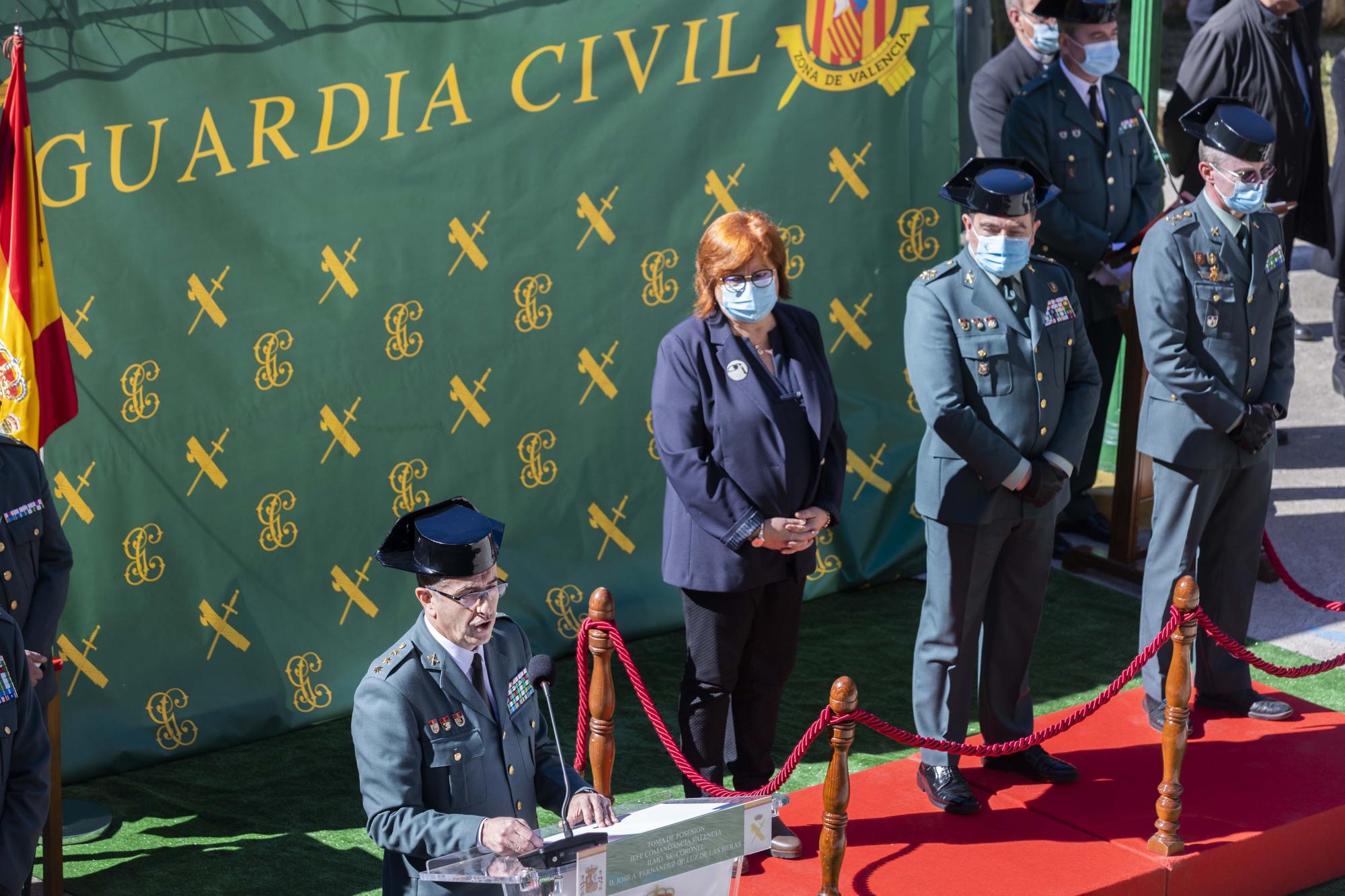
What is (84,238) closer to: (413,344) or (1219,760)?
(413,344)

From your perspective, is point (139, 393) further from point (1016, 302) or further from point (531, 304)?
point (1016, 302)

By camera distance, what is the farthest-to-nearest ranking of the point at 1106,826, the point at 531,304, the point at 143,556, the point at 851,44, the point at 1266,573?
the point at 1266,573
the point at 851,44
the point at 531,304
the point at 143,556
the point at 1106,826

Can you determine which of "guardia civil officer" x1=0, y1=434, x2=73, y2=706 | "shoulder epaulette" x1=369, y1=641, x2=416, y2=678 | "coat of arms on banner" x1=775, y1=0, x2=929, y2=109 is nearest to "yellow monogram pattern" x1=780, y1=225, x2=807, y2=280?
"coat of arms on banner" x1=775, y1=0, x2=929, y2=109

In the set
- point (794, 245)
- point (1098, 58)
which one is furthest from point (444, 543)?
point (1098, 58)

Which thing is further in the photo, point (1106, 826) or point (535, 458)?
point (535, 458)

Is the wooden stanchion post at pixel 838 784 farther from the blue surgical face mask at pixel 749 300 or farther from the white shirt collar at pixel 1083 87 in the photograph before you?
the white shirt collar at pixel 1083 87

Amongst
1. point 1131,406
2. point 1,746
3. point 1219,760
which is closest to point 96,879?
point 1,746

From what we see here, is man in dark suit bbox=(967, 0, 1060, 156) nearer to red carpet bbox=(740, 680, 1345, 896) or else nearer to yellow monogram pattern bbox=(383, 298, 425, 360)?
yellow monogram pattern bbox=(383, 298, 425, 360)

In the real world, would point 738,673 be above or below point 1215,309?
below

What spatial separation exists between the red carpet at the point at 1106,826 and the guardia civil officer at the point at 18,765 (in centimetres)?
199

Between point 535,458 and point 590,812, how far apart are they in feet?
10.9

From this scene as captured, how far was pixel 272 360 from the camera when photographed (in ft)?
19.9

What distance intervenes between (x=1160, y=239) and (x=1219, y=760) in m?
1.72

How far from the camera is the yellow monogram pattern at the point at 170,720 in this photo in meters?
6.00
